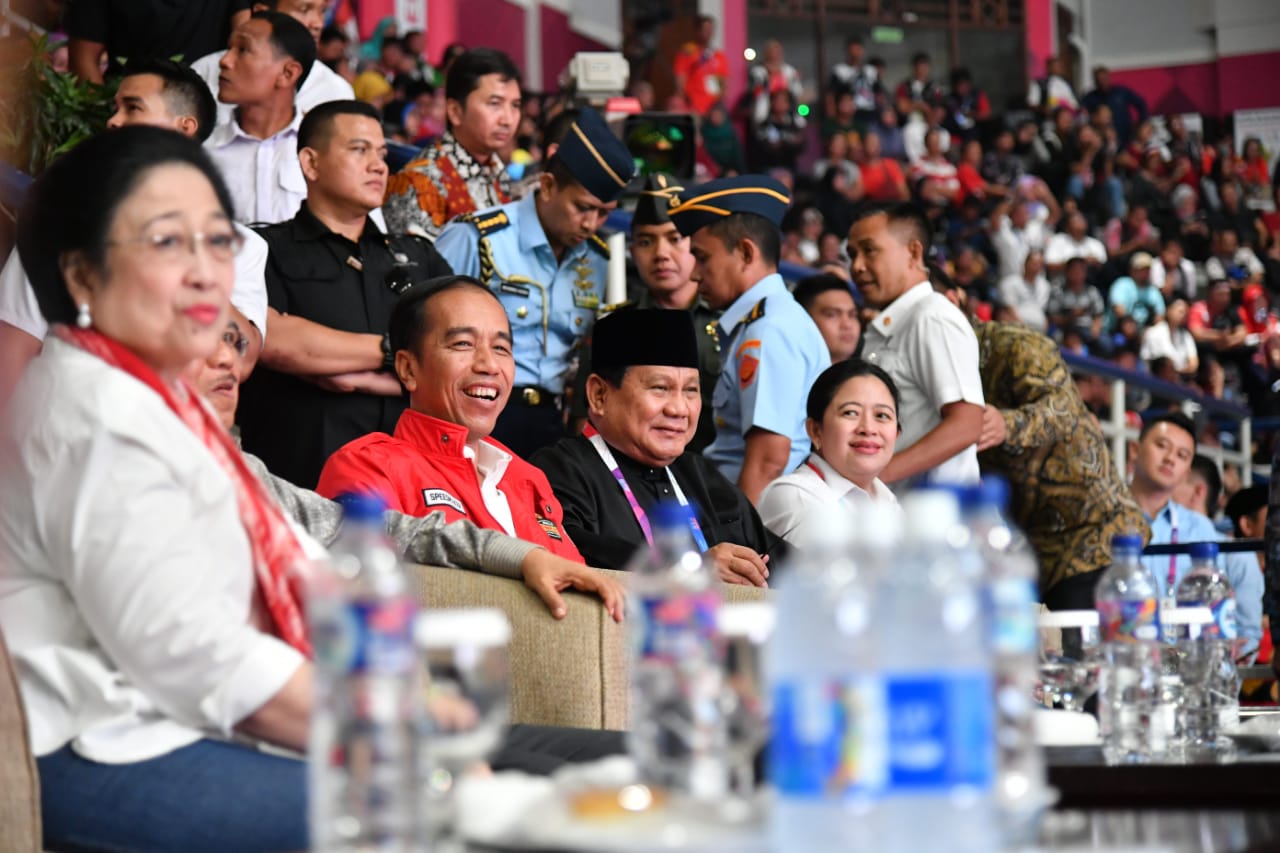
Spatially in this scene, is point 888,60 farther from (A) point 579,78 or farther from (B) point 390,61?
(A) point 579,78

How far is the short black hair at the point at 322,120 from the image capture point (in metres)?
3.49

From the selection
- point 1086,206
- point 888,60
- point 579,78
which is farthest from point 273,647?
point 888,60

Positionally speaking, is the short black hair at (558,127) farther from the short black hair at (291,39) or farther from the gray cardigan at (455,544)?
the gray cardigan at (455,544)

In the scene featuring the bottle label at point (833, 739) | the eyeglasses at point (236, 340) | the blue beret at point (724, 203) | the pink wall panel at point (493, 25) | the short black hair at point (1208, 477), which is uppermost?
the pink wall panel at point (493, 25)

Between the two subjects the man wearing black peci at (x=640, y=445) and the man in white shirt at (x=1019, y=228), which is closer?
the man wearing black peci at (x=640, y=445)

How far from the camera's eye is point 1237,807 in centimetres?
145

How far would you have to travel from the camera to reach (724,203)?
409cm

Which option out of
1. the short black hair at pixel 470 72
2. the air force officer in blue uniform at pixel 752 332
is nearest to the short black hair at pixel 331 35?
the short black hair at pixel 470 72

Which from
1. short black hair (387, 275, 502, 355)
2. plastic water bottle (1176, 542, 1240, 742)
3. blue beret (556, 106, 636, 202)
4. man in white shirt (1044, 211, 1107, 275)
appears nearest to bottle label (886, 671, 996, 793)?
plastic water bottle (1176, 542, 1240, 742)

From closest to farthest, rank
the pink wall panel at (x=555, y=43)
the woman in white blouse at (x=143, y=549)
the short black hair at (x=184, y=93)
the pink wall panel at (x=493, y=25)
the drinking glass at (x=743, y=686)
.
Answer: the drinking glass at (x=743, y=686)
the woman in white blouse at (x=143, y=549)
the short black hair at (x=184, y=93)
the pink wall panel at (x=493, y=25)
the pink wall panel at (x=555, y=43)

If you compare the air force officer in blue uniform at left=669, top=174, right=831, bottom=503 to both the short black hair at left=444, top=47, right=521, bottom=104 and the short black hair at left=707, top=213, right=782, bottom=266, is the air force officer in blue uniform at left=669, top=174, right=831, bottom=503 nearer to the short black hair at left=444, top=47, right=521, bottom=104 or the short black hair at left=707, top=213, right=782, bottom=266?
the short black hair at left=707, top=213, right=782, bottom=266

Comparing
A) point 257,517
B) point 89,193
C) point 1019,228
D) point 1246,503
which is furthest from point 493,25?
point 257,517

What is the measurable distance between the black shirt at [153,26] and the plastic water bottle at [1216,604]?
2.89 m

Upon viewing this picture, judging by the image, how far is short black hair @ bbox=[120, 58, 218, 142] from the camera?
3430 millimetres
